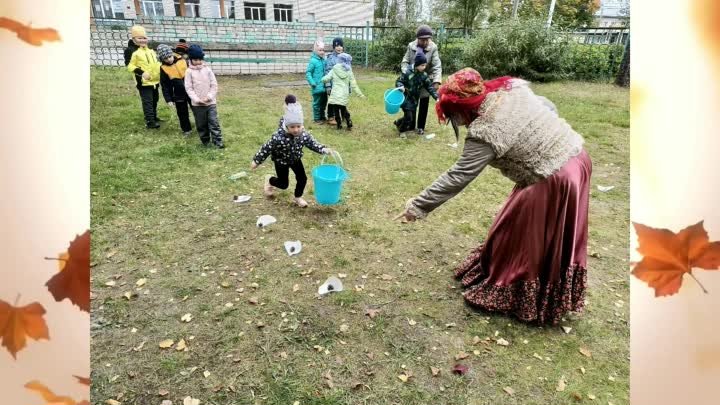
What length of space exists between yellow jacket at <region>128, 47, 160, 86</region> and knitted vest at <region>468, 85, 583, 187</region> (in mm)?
6010

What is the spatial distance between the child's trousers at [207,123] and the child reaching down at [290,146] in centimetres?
208

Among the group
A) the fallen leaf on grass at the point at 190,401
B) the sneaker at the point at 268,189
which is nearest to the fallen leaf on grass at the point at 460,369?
the fallen leaf on grass at the point at 190,401

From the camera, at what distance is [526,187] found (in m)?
2.77

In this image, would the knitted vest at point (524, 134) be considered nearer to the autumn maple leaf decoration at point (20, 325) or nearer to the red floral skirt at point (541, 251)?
the red floral skirt at point (541, 251)

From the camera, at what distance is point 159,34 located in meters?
13.3

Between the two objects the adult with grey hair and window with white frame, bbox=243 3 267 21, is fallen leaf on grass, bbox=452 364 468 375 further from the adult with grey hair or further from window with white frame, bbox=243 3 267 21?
window with white frame, bbox=243 3 267 21

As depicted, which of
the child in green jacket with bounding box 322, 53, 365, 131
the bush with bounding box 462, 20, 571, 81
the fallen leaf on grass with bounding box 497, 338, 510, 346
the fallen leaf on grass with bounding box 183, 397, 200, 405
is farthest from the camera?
the bush with bounding box 462, 20, 571, 81

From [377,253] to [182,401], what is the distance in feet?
6.78

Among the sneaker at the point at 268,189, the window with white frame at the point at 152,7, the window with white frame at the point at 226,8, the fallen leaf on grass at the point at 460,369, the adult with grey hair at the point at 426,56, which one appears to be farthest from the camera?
the window with white frame at the point at 226,8

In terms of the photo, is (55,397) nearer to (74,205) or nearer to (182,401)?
(74,205)

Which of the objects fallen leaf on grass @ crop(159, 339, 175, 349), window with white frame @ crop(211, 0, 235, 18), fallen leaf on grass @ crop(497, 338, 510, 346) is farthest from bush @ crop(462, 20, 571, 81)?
window with white frame @ crop(211, 0, 235, 18)

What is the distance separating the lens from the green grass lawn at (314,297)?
2570 mm

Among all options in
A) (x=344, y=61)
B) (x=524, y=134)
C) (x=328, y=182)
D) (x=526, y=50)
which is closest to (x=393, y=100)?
(x=344, y=61)

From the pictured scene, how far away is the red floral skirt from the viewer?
8.84 ft
